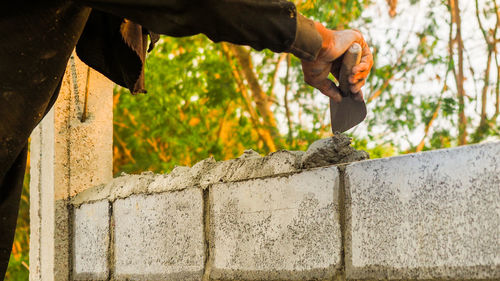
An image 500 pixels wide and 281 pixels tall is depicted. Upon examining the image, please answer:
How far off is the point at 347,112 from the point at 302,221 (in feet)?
1.16

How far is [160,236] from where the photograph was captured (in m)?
2.45

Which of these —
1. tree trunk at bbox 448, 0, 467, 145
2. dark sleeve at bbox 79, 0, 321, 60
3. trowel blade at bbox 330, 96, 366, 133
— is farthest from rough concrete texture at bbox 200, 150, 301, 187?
tree trunk at bbox 448, 0, 467, 145

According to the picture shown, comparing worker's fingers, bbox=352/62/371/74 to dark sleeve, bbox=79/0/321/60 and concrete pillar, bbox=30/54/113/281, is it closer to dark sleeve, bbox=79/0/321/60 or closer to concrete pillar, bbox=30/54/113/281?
dark sleeve, bbox=79/0/321/60

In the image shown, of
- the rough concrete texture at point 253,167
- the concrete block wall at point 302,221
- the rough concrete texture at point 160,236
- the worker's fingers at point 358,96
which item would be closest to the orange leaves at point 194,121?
the concrete block wall at point 302,221

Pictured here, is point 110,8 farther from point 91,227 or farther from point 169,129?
point 169,129

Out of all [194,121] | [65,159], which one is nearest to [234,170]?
[65,159]

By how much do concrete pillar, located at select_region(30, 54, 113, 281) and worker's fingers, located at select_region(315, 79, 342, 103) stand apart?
172cm

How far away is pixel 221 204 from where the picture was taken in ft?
7.30

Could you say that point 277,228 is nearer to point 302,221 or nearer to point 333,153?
point 302,221

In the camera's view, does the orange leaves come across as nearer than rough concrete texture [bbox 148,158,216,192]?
No

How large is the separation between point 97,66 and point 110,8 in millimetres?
482

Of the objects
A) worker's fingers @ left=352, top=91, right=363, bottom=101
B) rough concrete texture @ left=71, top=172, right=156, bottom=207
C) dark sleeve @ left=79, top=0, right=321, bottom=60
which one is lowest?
rough concrete texture @ left=71, top=172, right=156, bottom=207

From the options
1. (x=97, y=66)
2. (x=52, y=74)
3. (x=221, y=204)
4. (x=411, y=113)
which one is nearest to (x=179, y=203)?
(x=221, y=204)

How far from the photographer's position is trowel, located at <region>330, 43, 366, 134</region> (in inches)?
64.8
